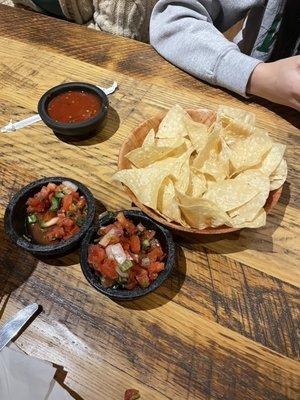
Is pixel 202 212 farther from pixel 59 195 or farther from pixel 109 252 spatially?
pixel 59 195

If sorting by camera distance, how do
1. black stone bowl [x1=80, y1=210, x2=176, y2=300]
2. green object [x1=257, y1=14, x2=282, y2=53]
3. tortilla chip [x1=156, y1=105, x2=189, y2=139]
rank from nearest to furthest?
black stone bowl [x1=80, y1=210, x2=176, y2=300] < tortilla chip [x1=156, y1=105, x2=189, y2=139] < green object [x1=257, y1=14, x2=282, y2=53]

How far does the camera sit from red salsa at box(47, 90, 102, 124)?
1476mm

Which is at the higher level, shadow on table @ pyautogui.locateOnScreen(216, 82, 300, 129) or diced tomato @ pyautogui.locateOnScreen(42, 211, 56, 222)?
shadow on table @ pyautogui.locateOnScreen(216, 82, 300, 129)

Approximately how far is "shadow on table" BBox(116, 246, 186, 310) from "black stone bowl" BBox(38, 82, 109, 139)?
0.64 m

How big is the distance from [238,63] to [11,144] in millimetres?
977

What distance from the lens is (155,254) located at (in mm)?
1102

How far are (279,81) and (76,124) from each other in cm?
80

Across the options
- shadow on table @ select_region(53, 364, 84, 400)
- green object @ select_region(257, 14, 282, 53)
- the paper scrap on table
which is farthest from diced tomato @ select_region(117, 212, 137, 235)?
green object @ select_region(257, 14, 282, 53)

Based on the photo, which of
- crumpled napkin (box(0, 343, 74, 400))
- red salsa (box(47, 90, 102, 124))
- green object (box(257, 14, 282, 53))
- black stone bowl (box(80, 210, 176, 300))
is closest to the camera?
crumpled napkin (box(0, 343, 74, 400))

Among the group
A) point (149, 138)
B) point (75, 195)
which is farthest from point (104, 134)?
point (75, 195)

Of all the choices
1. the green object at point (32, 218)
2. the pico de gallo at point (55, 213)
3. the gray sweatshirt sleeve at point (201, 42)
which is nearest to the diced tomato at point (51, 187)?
the pico de gallo at point (55, 213)

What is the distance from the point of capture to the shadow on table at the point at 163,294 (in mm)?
1105

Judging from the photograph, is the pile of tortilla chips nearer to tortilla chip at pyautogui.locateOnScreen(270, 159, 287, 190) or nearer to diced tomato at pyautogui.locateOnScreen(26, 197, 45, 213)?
tortilla chip at pyautogui.locateOnScreen(270, 159, 287, 190)

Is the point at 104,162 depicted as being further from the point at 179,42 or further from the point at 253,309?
the point at 253,309
